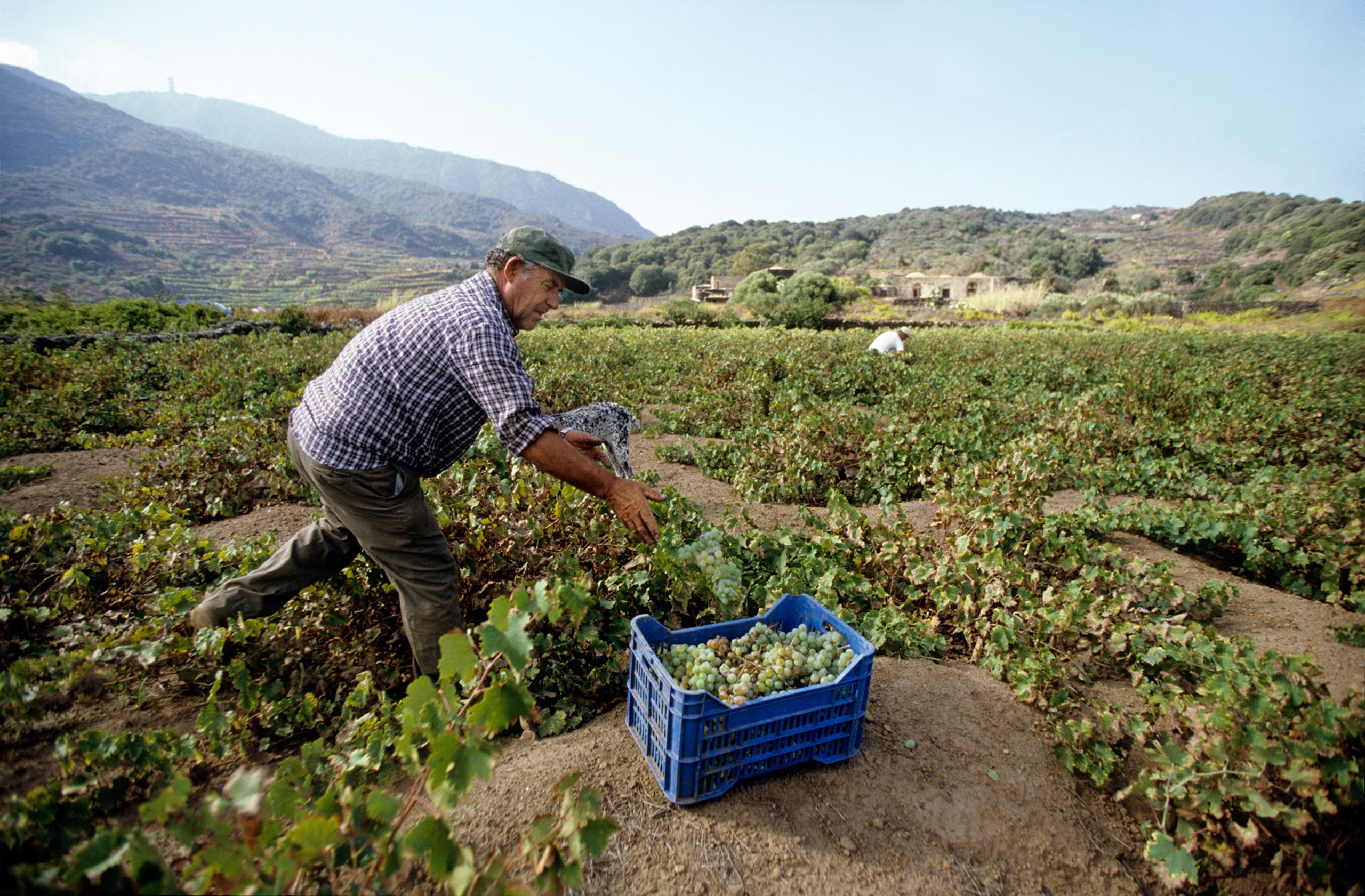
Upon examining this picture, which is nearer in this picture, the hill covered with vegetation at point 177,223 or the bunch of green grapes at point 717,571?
the bunch of green grapes at point 717,571

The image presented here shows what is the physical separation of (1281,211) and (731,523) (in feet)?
350

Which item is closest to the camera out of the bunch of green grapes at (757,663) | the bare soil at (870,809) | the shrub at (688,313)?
the bare soil at (870,809)

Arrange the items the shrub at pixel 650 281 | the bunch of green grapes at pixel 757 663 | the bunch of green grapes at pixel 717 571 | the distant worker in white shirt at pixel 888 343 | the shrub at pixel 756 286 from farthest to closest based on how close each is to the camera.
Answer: the shrub at pixel 650 281 → the shrub at pixel 756 286 → the distant worker in white shirt at pixel 888 343 → the bunch of green grapes at pixel 717 571 → the bunch of green grapes at pixel 757 663

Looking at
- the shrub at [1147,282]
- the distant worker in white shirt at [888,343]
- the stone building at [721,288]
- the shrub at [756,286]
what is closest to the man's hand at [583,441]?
the distant worker in white shirt at [888,343]

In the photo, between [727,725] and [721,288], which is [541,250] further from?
[721,288]

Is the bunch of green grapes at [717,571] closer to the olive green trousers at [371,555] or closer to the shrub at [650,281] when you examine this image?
the olive green trousers at [371,555]

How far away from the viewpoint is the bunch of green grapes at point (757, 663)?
202 centimetres

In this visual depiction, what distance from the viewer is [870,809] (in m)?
2.01

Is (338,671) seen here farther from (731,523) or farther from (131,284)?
(131,284)

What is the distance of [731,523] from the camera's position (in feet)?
11.5

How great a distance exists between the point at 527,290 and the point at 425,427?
0.70 m

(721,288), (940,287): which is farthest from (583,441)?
(721,288)

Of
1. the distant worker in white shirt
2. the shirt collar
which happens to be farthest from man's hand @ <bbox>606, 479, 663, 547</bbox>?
the distant worker in white shirt

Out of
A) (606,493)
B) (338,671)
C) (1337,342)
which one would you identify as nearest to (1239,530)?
(606,493)
